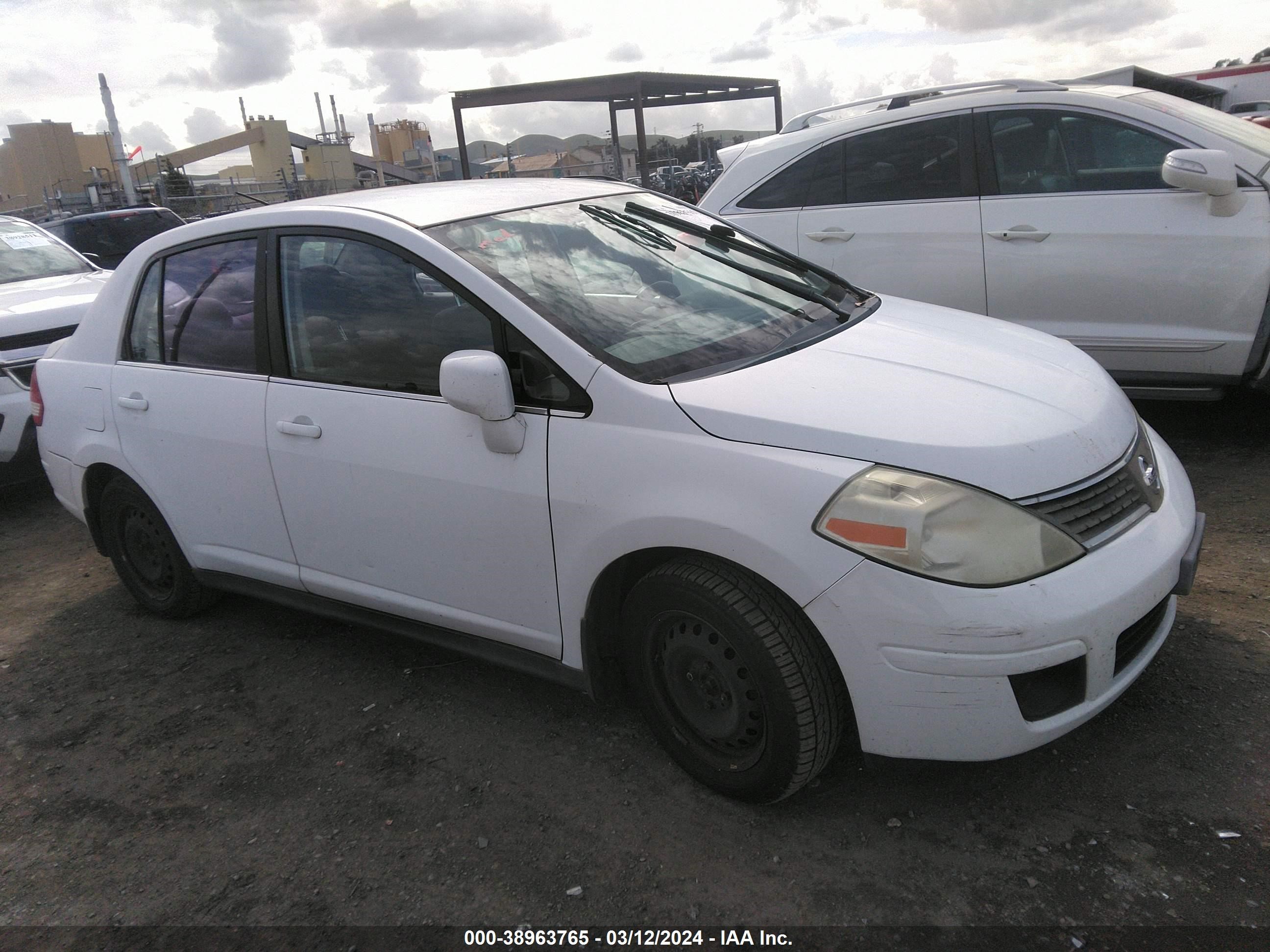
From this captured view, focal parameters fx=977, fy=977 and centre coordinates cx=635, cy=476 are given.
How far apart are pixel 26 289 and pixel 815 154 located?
18.4 ft

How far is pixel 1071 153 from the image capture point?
4.83 metres

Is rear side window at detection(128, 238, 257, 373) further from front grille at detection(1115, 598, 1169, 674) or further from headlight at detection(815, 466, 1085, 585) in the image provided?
front grille at detection(1115, 598, 1169, 674)

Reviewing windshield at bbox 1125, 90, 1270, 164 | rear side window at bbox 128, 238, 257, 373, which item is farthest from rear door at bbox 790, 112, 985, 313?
rear side window at bbox 128, 238, 257, 373

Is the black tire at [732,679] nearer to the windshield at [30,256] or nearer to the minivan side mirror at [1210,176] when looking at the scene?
the minivan side mirror at [1210,176]

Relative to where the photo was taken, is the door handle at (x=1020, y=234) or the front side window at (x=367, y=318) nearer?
the front side window at (x=367, y=318)

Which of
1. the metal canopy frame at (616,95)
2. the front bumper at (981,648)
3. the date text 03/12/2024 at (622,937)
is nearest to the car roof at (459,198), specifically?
the front bumper at (981,648)

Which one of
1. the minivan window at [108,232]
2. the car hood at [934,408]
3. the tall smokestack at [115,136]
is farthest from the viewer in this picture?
the tall smokestack at [115,136]

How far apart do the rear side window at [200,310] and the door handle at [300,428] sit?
0.98 ft

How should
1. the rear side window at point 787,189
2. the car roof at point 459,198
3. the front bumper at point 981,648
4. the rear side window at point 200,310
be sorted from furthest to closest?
the rear side window at point 787,189 < the rear side window at point 200,310 < the car roof at point 459,198 < the front bumper at point 981,648

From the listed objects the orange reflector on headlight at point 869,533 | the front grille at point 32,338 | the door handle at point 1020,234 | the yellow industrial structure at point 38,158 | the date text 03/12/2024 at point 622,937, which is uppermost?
the yellow industrial structure at point 38,158

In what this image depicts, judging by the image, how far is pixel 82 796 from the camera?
3.12 meters

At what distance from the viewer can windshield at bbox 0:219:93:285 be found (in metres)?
7.45

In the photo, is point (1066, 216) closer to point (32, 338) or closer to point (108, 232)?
point (32, 338)

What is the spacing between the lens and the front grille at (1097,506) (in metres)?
2.33
